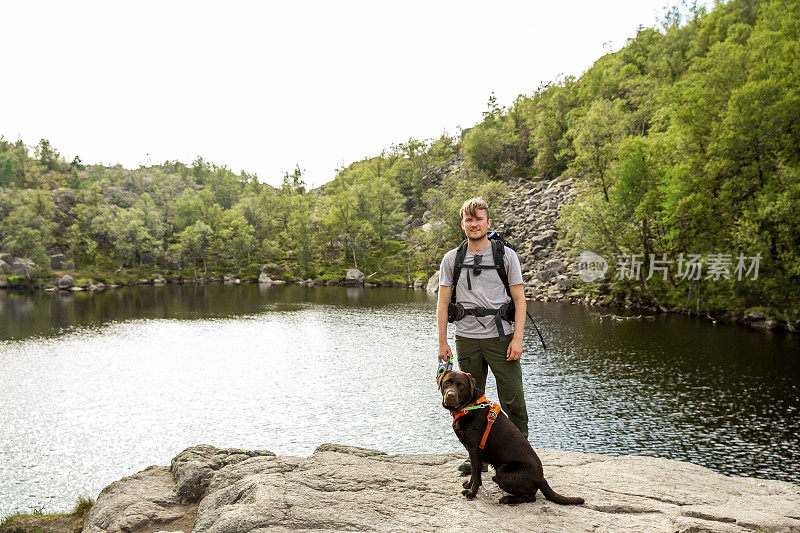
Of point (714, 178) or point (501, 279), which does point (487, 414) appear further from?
point (714, 178)

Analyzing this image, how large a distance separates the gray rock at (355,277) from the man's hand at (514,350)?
3295 inches

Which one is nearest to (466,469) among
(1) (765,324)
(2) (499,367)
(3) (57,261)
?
(2) (499,367)

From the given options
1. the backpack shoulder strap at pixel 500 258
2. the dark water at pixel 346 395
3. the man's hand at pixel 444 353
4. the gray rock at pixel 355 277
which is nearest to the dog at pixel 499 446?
the man's hand at pixel 444 353

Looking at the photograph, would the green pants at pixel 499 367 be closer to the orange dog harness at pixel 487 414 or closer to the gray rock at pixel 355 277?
the orange dog harness at pixel 487 414

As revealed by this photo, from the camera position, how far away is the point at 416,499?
5.52 m

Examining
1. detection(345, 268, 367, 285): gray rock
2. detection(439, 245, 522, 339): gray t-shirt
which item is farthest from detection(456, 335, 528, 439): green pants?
detection(345, 268, 367, 285): gray rock

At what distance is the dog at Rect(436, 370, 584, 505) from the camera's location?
16.8 ft

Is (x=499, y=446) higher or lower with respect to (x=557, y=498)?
higher

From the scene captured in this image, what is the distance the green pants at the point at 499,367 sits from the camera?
6029 millimetres

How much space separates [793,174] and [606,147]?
75.5ft

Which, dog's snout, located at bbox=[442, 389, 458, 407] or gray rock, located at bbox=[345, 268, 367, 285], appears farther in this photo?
gray rock, located at bbox=[345, 268, 367, 285]
